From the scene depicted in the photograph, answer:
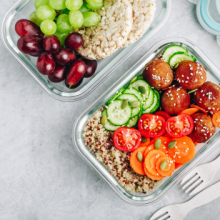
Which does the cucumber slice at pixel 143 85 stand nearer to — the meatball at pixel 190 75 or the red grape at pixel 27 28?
the meatball at pixel 190 75

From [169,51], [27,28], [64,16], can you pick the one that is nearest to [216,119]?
[169,51]

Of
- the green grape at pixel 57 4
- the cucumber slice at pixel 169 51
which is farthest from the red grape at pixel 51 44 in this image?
the cucumber slice at pixel 169 51

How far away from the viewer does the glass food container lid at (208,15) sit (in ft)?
4.28

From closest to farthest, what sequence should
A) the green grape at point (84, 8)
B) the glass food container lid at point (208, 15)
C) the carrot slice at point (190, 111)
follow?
the green grape at point (84, 8) → the carrot slice at point (190, 111) → the glass food container lid at point (208, 15)

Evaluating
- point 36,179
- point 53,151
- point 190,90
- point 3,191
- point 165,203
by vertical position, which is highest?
point 190,90

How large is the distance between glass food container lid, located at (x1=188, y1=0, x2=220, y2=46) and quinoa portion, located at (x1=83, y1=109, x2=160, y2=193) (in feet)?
2.81

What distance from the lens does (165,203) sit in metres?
1.40

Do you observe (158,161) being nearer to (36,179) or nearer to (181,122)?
(181,122)

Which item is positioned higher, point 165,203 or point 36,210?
point 165,203

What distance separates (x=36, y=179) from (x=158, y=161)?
0.78 m

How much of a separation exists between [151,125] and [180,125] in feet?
0.51

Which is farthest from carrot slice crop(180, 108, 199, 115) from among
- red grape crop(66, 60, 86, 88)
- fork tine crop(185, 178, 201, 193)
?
red grape crop(66, 60, 86, 88)

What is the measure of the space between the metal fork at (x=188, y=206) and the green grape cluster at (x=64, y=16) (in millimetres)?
1211

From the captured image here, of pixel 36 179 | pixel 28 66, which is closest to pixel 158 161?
pixel 36 179
